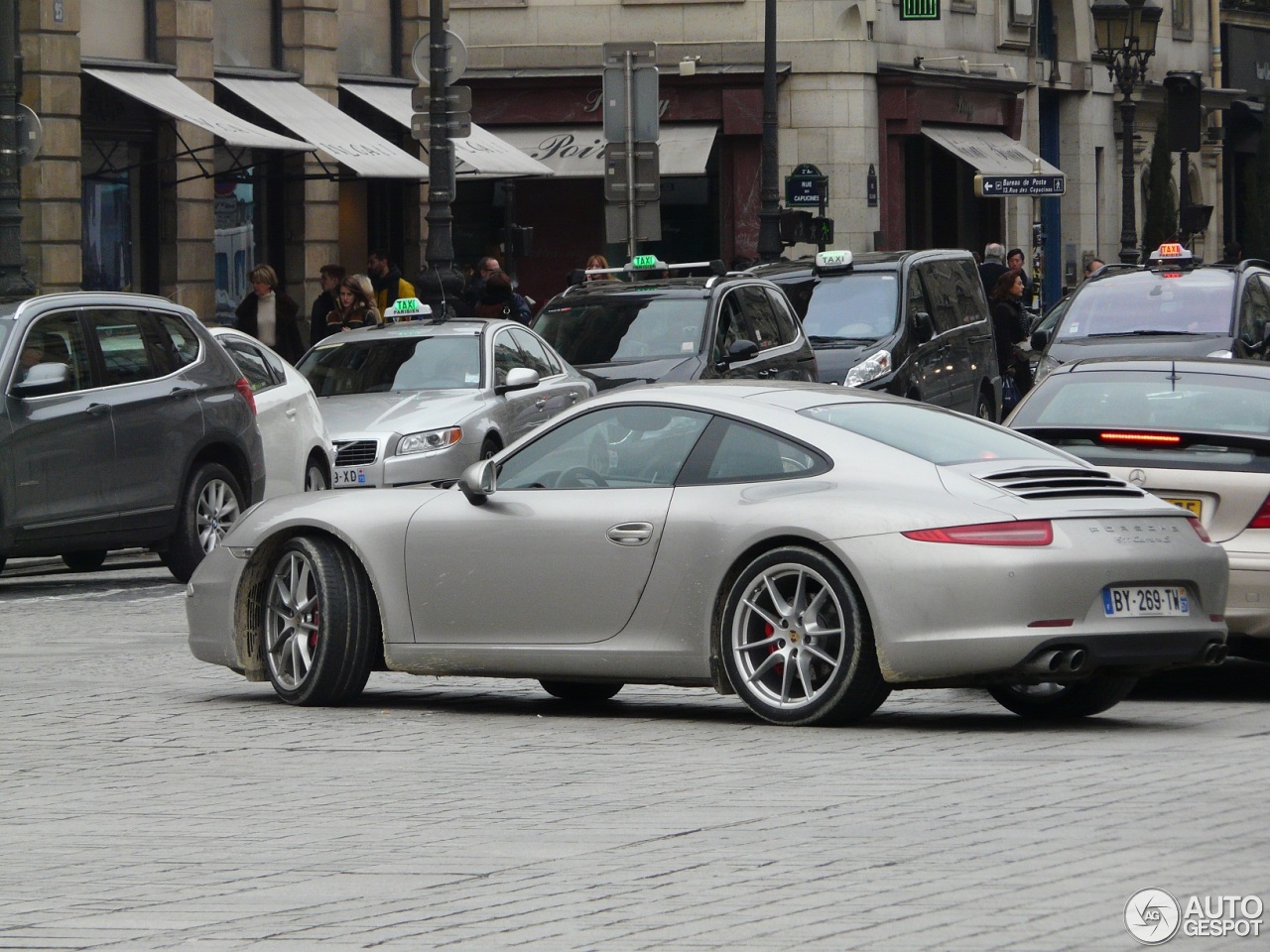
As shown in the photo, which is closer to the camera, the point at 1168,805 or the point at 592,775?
the point at 1168,805

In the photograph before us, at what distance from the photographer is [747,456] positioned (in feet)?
32.7

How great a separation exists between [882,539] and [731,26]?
3736 centimetres

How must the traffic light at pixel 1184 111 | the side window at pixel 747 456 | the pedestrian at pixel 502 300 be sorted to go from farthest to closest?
1. the traffic light at pixel 1184 111
2. the pedestrian at pixel 502 300
3. the side window at pixel 747 456

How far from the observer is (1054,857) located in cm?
689

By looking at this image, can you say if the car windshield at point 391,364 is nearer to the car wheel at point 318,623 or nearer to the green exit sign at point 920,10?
the car wheel at point 318,623

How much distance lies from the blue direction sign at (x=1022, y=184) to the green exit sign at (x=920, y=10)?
20.1 feet

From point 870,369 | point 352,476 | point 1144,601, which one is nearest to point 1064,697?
point 1144,601

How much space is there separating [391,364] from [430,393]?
27.5 inches

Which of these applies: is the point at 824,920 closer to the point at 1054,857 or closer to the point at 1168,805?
the point at 1054,857

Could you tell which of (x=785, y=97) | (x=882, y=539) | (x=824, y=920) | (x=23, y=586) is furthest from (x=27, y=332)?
(x=785, y=97)

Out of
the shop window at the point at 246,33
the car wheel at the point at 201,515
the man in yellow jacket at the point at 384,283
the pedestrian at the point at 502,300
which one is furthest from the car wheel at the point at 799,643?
the shop window at the point at 246,33

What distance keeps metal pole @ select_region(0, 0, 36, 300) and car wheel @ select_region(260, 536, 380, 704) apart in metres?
11.3

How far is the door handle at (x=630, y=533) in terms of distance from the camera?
9.92 m

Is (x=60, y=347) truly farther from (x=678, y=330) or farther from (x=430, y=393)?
(x=678, y=330)
